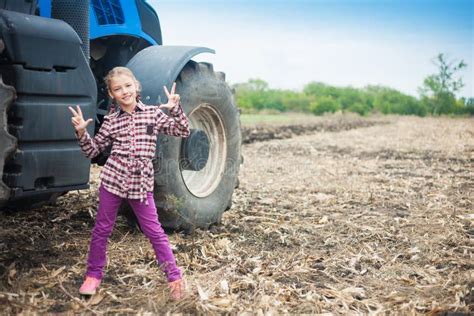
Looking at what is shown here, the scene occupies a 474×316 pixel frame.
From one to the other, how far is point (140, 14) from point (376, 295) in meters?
3.10

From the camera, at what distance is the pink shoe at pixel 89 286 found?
363 centimetres

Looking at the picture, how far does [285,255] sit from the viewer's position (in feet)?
15.1

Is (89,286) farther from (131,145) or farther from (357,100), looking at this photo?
(357,100)

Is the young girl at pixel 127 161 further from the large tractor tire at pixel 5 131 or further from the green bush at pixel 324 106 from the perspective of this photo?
the green bush at pixel 324 106

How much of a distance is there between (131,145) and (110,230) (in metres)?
0.50

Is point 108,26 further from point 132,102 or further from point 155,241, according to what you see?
point 155,241

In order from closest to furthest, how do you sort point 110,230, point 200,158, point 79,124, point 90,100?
point 79,124, point 110,230, point 90,100, point 200,158

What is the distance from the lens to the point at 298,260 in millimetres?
4480

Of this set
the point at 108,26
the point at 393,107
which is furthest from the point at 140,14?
the point at 393,107

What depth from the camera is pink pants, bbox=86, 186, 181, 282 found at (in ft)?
12.2

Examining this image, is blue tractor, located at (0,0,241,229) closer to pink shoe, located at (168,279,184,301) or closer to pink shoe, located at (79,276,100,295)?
pink shoe, located at (79,276,100,295)

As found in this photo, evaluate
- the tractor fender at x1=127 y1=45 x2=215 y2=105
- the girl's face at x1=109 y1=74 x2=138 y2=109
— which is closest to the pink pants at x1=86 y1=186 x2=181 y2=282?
the girl's face at x1=109 y1=74 x2=138 y2=109

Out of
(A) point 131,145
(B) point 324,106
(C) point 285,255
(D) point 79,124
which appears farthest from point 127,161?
(B) point 324,106

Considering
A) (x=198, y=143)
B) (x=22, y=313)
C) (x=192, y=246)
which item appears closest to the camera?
(x=22, y=313)
